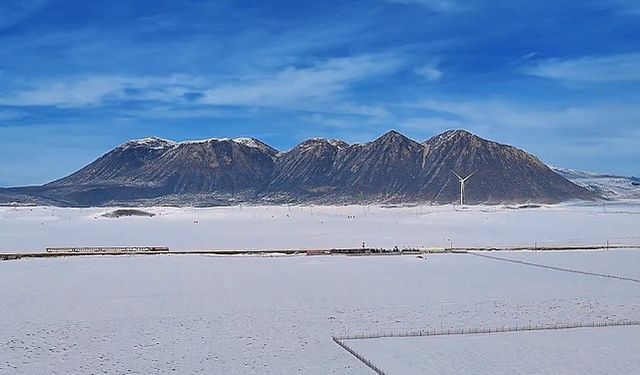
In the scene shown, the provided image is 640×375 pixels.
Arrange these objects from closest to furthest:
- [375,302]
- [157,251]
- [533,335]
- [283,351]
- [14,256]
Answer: [283,351] < [533,335] < [375,302] < [14,256] < [157,251]

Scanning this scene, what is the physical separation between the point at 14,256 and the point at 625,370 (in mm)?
42753

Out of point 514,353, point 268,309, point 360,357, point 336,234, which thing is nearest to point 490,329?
point 514,353

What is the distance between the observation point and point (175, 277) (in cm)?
3956

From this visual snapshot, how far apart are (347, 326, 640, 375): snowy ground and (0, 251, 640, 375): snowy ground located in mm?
137

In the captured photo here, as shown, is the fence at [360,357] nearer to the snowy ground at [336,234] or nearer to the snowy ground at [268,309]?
the snowy ground at [268,309]

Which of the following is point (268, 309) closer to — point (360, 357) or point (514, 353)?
point (360, 357)

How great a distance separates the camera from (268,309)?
29594 millimetres

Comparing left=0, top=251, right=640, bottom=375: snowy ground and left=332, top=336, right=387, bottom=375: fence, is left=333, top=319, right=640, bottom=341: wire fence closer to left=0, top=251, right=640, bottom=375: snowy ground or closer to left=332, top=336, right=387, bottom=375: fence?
left=332, top=336, right=387, bottom=375: fence

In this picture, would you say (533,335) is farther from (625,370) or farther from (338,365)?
(338,365)

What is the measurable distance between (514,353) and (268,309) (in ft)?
36.4

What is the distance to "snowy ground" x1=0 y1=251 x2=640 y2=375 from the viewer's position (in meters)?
21.6

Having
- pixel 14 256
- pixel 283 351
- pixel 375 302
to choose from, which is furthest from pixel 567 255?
pixel 14 256

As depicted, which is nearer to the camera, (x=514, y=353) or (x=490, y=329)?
(x=514, y=353)

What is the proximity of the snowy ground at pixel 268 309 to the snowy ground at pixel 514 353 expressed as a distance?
14cm
